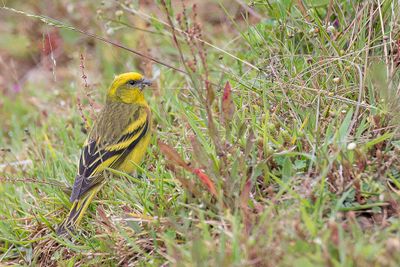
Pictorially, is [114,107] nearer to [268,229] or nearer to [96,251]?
[96,251]

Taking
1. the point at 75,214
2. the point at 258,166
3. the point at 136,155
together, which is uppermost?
the point at 258,166

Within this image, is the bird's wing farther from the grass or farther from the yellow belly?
the grass

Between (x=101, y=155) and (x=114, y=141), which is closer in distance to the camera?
(x=101, y=155)

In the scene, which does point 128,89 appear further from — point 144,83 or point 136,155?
point 136,155

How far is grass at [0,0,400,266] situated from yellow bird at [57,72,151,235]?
0.11 m

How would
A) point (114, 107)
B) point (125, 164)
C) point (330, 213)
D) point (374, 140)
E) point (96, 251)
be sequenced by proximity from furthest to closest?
point (114, 107), point (125, 164), point (96, 251), point (374, 140), point (330, 213)

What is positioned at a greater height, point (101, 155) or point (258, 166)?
point (258, 166)

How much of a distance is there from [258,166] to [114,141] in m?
1.75

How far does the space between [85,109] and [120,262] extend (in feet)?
7.41

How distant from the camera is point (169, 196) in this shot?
411 centimetres

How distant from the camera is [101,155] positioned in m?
4.94

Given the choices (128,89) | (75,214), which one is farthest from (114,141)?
(75,214)

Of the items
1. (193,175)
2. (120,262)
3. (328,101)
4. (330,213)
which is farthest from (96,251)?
(328,101)

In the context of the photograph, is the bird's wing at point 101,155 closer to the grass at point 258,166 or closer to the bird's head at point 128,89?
the grass at point 258,166
